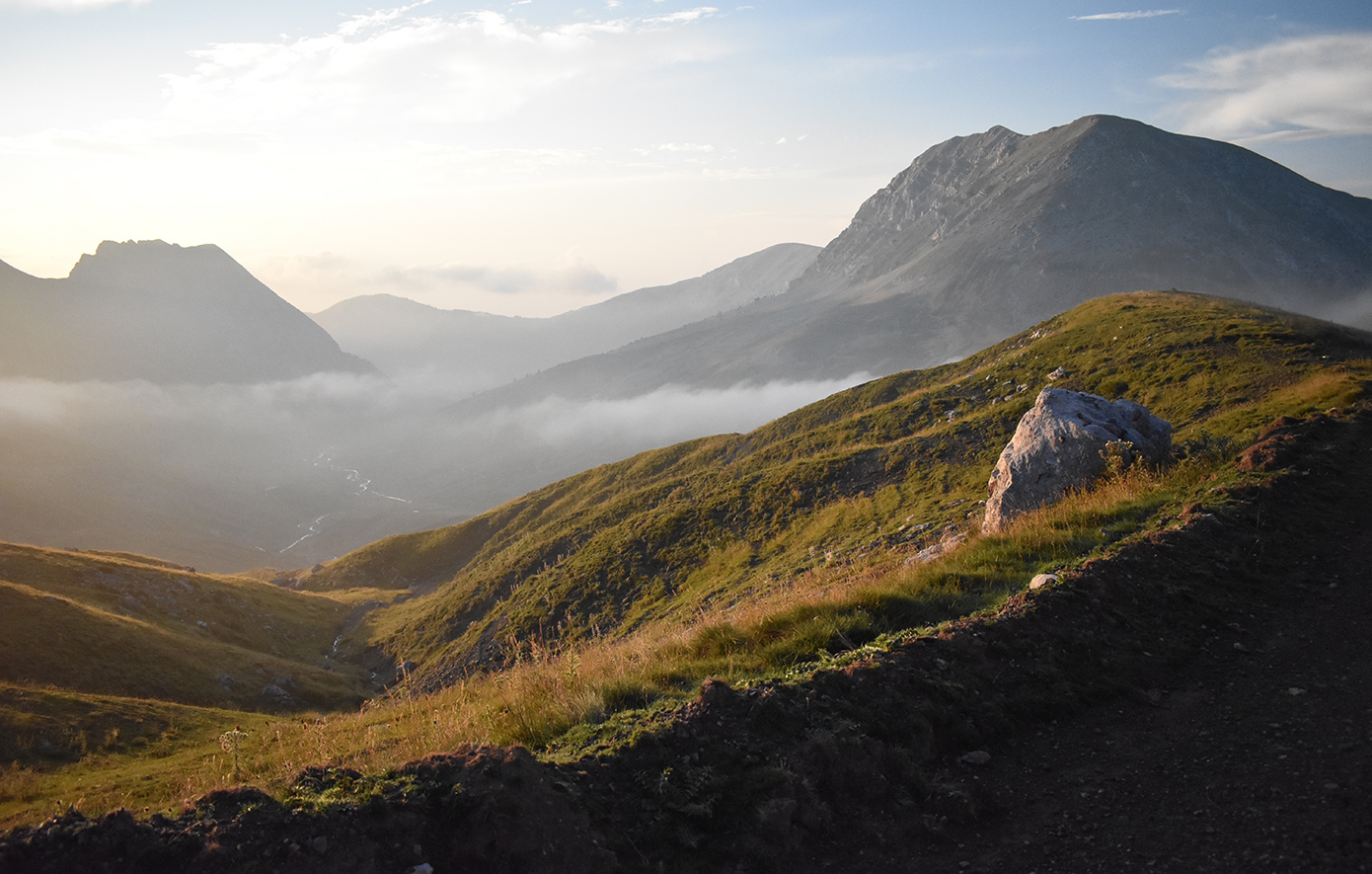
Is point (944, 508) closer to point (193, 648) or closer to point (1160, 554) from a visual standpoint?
point (1160, 554)

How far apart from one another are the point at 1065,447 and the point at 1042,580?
10.2 meters

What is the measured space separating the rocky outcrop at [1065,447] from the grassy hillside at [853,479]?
3.66 ft

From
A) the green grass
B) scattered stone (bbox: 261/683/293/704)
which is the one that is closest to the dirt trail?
the green grass

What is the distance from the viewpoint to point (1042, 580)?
9.17 metres

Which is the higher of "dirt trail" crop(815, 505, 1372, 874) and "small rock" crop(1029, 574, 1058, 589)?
"small rock" crop(1029, 574, 1058, 589)

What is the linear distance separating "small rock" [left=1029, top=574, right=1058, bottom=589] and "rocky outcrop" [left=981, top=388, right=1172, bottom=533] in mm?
7721

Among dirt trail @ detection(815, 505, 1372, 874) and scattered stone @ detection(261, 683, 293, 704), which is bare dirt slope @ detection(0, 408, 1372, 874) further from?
scattered stone @ detection(261, 683, 293, 704)

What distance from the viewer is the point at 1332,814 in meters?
5.13

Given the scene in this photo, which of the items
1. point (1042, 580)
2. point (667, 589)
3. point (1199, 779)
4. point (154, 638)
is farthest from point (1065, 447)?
point (154, 638)

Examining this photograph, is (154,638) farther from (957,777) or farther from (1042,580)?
(1042,580)

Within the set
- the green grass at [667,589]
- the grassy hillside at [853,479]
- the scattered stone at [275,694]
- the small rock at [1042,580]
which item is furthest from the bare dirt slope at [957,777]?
the scattered stone at [275,694]

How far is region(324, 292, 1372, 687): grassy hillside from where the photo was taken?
2400 cm

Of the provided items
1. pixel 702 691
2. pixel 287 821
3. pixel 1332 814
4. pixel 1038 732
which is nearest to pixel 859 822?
pixel 702 691

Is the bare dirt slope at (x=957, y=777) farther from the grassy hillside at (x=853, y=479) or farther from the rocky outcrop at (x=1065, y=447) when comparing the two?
the rocky outcrop at (x=1065, y=447)
